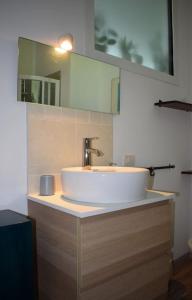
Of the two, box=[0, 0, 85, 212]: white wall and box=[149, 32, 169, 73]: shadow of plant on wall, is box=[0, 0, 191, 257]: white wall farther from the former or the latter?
box=[149, 32, 169, 73]: shadow of plant on wall

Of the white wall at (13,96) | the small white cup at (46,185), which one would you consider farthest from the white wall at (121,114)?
the small white cup at (46,185)

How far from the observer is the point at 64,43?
53.5 inches

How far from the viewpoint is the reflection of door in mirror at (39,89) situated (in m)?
1.23

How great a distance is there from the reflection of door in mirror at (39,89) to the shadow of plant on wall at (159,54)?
104 cm

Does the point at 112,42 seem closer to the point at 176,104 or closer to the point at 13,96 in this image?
the point at 176,104

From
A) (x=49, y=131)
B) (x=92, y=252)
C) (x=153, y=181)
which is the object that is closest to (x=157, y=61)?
(x=153, y=181)

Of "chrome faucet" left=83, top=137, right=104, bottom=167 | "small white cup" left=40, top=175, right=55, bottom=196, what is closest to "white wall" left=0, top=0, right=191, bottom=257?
"small white cup" left=40, top=175, right=55, bottom=196

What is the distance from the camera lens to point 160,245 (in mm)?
1277

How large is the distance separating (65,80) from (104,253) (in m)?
0.96

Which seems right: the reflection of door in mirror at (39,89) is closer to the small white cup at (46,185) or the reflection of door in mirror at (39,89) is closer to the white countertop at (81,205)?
the small white cup at (46,185)

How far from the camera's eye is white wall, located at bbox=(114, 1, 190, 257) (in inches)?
68.0

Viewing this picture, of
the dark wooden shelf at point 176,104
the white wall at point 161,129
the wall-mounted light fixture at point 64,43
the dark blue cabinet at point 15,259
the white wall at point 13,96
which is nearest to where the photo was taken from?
the dark blue cabinet at point 15,259

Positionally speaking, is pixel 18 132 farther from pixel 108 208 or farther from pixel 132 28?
pixel 132 28

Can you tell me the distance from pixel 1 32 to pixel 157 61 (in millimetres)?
1326
